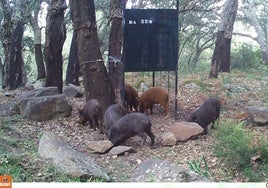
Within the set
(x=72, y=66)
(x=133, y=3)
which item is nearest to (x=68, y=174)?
(x=72, y=66)

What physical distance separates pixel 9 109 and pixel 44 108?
2.72 feet

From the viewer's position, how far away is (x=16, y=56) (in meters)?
12.9

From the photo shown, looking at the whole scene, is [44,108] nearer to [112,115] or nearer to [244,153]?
[112,115]

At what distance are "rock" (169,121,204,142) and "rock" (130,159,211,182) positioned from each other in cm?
193

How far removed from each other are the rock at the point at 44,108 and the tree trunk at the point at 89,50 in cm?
53

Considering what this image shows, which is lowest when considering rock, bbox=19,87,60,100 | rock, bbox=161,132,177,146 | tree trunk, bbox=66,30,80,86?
rock, bbox=161,132,177,146

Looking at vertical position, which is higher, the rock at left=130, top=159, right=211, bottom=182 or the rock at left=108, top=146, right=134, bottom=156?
the rock at left=130, top=159, right=211, bottom=182

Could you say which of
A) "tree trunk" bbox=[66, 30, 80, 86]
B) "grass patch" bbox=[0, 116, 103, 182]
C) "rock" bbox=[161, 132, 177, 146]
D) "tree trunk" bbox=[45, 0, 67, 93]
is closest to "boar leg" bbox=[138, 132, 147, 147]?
"rock" bbox=[161, 132, 177, 146]

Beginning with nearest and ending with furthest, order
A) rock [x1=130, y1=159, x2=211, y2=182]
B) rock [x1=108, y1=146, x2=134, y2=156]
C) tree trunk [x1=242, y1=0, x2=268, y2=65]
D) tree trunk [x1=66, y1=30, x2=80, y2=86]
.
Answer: rock [x1=130, y1=159, x2=211, y2=182] < rock [x1=108, y1=146, x2=134, y2=156] < tree trunk [x1=66, y1=30, x2=80, y2=86] < tree trunk [x1=242, y1=0, x2=268, y2=65]

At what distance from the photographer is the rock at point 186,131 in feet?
23.4

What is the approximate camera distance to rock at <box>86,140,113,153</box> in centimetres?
677

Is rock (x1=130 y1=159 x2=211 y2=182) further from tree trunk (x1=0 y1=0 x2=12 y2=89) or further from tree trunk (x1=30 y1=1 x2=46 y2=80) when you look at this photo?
tree trunk (x1=0 y1=0 x2=12 y2=89)

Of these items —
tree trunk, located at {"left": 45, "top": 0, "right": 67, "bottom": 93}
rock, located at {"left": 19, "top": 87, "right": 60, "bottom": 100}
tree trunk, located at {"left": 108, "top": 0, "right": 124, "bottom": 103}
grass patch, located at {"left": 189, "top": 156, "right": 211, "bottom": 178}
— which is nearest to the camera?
grass patch, located at {"left": 189, "top": 156, "right": 211, "bottom": 178}

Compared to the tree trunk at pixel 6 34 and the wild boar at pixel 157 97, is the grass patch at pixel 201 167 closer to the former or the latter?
the wild boar at pixel 157 97
